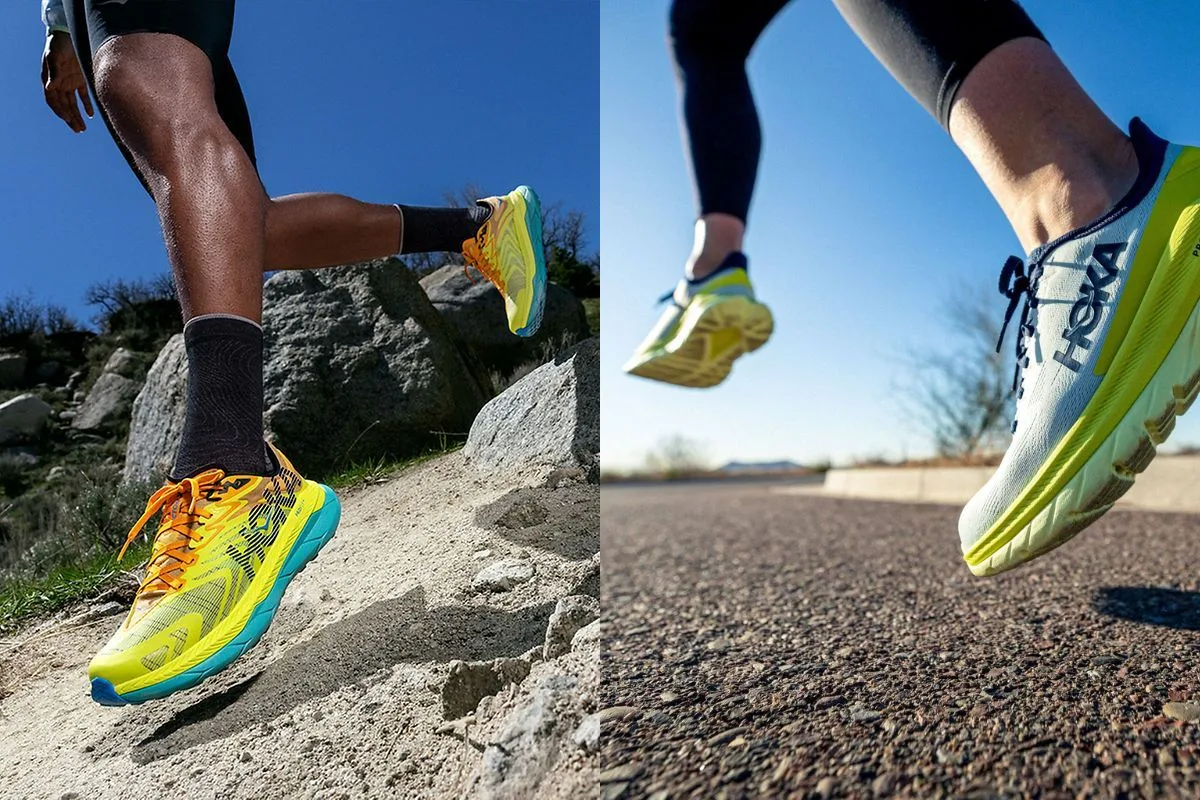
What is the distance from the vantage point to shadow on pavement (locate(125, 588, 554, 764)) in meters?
1.04

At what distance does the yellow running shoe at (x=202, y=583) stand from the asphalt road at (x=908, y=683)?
48cm

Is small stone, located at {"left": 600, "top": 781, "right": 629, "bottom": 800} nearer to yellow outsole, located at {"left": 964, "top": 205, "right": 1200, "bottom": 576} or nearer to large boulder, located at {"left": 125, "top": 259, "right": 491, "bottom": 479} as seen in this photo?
yellow outsole, located at {"left": 964, "top": 205, "right": 1200, "bottom": 576}

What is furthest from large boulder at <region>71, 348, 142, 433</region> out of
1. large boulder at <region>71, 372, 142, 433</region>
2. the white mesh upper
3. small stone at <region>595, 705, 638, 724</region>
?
the white mesh upper

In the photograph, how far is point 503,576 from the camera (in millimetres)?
1261

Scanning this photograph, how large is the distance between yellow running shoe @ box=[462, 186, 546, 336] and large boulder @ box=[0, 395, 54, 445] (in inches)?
183

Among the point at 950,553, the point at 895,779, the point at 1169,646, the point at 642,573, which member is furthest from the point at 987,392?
the point at 895,779

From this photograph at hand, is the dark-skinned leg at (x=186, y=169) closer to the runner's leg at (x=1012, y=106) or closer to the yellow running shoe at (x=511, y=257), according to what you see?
the yellow running shoe at (x=511, y=257)

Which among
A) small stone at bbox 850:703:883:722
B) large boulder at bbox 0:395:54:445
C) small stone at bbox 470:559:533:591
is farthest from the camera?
large boulder at bbox 0:395:54:445

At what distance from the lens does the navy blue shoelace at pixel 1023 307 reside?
97 cm

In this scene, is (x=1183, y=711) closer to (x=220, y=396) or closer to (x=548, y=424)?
(x=220, y=396)

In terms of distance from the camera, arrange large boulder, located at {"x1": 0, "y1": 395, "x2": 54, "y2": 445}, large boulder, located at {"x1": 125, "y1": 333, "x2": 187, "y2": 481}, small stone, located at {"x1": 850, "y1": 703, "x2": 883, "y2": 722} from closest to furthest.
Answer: small stone, located at {"x1": 850, "y1": 703, "x2": 883, "y2": 722} < large boulder, located at {"x1": 125, "y1": 333, "x2": 187, "y2": 481} < large boulder, located at {"x1": 0, "y1": 395, "x2": 54, "y2": 445}

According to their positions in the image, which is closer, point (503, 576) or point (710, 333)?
point (710, 333)

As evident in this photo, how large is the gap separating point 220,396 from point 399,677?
442mm

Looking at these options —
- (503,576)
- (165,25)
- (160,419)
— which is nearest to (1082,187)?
(503,576)
